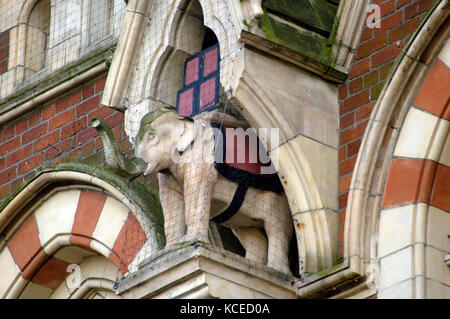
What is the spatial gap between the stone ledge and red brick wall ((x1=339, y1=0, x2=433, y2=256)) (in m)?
0.52

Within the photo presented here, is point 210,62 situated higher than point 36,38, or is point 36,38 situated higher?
point 36,38

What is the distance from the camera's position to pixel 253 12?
28.3ft

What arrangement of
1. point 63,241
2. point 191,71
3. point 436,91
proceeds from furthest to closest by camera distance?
point 63,241 < point 191,71 < point 436,91

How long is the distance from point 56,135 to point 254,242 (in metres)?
2.25

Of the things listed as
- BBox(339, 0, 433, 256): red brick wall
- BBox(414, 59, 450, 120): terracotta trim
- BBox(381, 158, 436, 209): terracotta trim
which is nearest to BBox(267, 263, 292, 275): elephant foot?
BBox(339, 0, 433, 256): red brick wall

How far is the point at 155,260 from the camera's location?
8.43 meters

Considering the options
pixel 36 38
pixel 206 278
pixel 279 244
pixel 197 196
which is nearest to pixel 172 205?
pixel 197 196

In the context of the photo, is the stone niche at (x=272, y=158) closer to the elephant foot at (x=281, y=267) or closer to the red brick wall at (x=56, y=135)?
the elephant foot at (x=281, y=267)

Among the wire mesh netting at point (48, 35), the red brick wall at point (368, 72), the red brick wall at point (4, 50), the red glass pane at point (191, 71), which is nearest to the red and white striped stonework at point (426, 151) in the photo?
the red brick wall at point (368, 72)

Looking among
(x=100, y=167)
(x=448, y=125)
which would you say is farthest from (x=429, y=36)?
(x=100, y=167)

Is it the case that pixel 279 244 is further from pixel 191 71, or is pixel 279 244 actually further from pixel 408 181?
pixel 191 71

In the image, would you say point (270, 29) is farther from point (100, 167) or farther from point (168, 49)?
point (100, 167)

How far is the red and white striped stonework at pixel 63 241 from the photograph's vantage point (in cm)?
988

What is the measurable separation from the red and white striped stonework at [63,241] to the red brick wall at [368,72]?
5.37 feet
